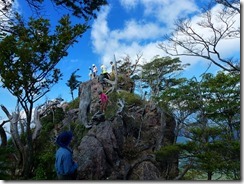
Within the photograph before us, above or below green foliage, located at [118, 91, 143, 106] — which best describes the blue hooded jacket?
below

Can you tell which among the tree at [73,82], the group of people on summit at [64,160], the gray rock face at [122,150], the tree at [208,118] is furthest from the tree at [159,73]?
the group of people on summit at [64,160]

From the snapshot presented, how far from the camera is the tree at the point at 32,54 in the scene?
9.55ft

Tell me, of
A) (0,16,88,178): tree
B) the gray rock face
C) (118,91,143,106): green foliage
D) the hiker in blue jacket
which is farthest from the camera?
(118,91,143,106): green foliage

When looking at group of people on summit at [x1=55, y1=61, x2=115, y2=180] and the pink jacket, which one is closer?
group of people on summit at [x1=55, y1=61, x2=115, y2=180]

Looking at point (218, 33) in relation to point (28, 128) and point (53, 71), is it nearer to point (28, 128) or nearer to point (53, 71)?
point (53, 71)

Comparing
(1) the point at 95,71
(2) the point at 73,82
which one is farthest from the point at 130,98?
(2) the point at 73,82

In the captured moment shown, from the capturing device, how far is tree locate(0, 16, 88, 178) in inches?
115

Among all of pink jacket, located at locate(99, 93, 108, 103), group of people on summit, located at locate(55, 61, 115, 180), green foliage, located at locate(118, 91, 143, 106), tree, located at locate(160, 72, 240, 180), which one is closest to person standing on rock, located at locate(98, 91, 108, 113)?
pink jacket, located at locate(99, 93, 108, 103)

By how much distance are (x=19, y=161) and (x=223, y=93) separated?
8.06ft

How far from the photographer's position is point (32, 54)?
2.99m

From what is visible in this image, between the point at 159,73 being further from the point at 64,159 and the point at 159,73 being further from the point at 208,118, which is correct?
the point at 64,159

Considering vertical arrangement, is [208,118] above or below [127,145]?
above

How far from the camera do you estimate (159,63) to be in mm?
3277

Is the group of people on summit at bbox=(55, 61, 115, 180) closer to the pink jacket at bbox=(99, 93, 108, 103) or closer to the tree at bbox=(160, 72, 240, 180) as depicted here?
the tree at bbox=(160, 72, 240, 180)
